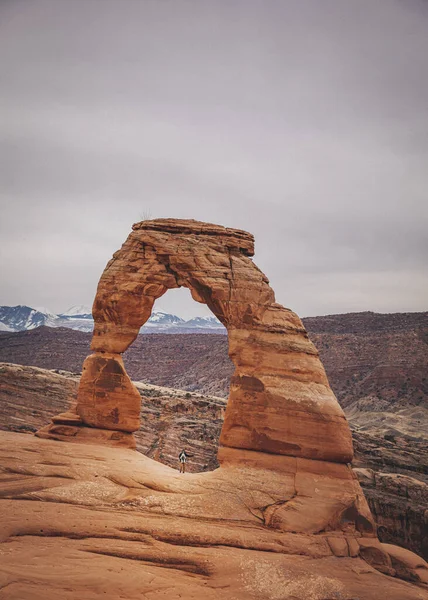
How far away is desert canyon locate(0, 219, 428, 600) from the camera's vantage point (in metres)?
11.5

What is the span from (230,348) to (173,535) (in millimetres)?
6685

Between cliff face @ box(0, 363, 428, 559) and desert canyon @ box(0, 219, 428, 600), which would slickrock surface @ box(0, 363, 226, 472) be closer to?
cliff face @ box(0, 363, 428, 559)

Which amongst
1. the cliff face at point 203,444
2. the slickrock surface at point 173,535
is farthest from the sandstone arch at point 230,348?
the cliff face at point 203,444

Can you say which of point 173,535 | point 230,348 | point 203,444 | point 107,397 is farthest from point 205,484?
point 203,444

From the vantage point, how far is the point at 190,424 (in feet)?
114

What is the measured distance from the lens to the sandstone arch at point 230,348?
53.9 feet

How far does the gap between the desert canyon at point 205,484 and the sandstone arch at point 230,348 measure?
0.16 feet

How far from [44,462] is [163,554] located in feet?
17.2

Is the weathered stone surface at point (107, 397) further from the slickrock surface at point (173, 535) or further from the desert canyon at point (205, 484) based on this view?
the slickrock surface at point (173, 535)

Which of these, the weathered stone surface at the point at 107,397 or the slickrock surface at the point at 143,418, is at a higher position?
the weathered stone surface at the point at 107,397

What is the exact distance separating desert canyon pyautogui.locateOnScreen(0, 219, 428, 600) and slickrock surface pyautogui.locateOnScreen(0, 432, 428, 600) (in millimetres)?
42

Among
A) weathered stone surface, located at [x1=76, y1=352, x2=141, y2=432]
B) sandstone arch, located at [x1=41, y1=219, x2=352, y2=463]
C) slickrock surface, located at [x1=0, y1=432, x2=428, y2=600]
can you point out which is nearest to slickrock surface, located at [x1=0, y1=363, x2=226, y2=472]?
weathered stone surface, located at [x1=76, y1=352, x2=141, y2=432]

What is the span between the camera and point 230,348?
17594 millimetres

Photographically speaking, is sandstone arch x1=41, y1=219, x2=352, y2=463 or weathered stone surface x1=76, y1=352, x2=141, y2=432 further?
weathered stone surface x1=76, y1=352, x2=141, y2=432
